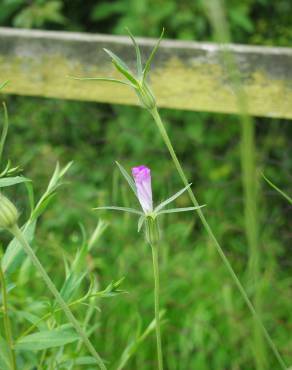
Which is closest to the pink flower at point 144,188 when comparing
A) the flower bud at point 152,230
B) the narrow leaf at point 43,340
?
the flower bud at point 152,230

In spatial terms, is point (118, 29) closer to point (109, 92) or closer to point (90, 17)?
point (90, 17)

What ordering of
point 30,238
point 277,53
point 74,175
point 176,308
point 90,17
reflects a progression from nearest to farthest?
1. point 30,238
2. point 277,53
3. point 176,308
4. point 74,175
5. point 90,17

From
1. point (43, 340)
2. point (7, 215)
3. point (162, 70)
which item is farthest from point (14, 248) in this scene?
point (162, 70)

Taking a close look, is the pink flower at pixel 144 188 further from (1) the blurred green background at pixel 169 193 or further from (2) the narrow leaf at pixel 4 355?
(1) the blurred green background at pixel 169 193

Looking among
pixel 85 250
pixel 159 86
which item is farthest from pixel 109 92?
pixel 85 250

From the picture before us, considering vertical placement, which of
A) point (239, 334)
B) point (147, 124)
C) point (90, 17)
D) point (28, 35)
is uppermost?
point (90, 17)

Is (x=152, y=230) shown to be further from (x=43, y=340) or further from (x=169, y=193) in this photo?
(x=169, y=193)
